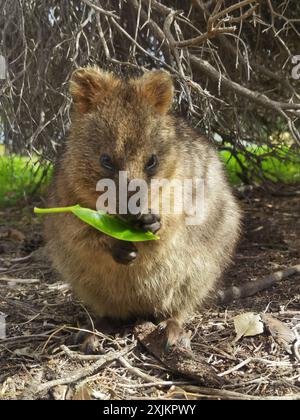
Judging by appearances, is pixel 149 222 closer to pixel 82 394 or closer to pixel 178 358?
pixel 178 358

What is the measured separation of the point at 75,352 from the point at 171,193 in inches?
41.0

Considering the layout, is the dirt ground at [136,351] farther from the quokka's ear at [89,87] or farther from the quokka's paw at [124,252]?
the quokka's ear at [89,87]

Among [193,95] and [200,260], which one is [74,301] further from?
[193,95]

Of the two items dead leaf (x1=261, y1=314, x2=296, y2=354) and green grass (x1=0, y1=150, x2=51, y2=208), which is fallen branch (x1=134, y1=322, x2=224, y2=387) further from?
green grass (x1=0, y1=150, x2=51, y2=208)

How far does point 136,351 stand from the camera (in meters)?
3.43

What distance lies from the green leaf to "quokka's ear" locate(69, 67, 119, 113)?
68cm

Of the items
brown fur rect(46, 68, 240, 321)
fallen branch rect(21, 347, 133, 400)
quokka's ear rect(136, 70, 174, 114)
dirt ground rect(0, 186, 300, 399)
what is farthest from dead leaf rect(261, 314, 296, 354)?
quokka's ear rect(136, 70, 174, 114)

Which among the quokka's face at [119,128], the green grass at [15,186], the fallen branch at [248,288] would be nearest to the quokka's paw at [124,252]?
the quokka's face at [119,128]

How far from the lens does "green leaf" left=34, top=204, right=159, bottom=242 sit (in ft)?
10.6

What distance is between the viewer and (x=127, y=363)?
3.28m

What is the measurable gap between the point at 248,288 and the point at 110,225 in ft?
4.30

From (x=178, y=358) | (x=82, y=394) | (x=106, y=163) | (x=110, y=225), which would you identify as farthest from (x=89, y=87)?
(x=82, y=394)

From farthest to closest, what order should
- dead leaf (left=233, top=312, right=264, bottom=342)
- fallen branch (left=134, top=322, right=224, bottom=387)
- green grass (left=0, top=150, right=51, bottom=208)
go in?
green grass (left=0, top=150, right=51, bottom=208) < dead leaf (left=233, top=312, right=264, bottom=342) < fallen branch (left=134, top=322, right=224, bottom=387)

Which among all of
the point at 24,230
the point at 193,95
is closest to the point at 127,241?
the point at 193,95
